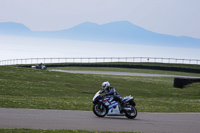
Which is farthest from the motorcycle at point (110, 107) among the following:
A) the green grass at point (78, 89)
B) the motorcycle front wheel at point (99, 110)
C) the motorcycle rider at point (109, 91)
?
the green grass at point (78, 89)

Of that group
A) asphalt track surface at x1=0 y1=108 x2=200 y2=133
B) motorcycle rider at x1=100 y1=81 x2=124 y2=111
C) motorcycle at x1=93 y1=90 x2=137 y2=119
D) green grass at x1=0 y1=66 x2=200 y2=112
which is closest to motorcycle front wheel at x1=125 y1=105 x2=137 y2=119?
motorcycle at x1=93 y1=90 x2=137 y2=119

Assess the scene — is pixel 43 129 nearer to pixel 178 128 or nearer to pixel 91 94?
pixel 178 128

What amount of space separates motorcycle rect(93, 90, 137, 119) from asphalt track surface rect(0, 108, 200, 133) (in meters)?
0.31

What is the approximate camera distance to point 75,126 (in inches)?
552

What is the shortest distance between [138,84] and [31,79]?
12.9 meters

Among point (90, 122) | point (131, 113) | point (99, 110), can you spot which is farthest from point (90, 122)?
point (131, 113)

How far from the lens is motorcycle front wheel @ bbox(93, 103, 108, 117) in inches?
660

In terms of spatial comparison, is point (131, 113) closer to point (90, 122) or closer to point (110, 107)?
point (110, 107)

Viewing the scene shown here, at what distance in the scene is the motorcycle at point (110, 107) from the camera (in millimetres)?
16594

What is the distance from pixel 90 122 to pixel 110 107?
184cm

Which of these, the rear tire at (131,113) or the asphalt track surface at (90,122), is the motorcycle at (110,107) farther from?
the asphalt track surface at (90,122)

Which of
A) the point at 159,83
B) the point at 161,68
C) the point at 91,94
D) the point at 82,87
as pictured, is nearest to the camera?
the point at 91,94

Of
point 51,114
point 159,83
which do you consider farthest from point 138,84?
point 51,114

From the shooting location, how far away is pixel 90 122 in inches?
598
